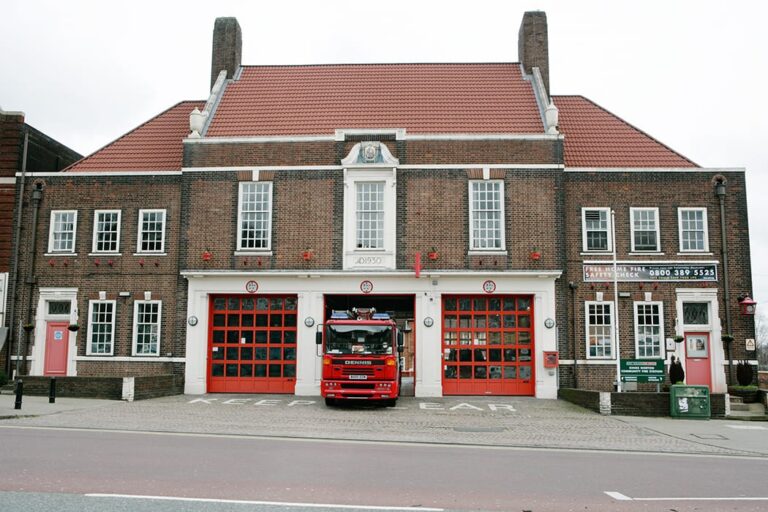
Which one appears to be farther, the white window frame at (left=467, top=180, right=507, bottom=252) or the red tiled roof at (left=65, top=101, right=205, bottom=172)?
the red tiled roof at (left=65, top=101, right=205, bottom=172)

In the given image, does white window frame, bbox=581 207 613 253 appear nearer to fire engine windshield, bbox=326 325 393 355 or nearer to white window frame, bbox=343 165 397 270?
white window frame, bbox=343 165 397 270

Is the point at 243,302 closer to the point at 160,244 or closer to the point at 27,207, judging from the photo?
the point at 160,244

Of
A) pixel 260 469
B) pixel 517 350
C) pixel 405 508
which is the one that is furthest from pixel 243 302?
pixel 405 508

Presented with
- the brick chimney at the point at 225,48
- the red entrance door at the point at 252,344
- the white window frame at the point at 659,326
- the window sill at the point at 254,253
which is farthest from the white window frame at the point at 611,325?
the brick chimney at the point at 225,48

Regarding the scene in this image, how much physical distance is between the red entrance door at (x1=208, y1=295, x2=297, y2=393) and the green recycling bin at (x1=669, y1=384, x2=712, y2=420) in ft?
40.4

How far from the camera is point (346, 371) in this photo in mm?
19984

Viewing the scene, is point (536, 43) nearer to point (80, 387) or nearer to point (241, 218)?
point (241, 218)

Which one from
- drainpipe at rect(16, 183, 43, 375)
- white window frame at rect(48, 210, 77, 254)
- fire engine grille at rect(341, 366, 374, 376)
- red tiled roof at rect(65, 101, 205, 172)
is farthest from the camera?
red tiled roof at rect(65, 101, 205, 172)

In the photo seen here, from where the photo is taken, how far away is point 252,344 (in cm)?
2522

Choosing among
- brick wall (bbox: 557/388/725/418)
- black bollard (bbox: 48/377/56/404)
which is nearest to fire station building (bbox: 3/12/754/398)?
brick wall (bbox: 557/388/725/418)

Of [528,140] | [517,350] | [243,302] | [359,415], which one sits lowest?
[359,415]

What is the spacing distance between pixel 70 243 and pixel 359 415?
14108 mm

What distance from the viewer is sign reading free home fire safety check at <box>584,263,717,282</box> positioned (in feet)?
82.2

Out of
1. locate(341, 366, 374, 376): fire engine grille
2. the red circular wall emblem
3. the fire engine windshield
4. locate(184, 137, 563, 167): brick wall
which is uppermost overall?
locate(184, 137, 563, 167): brick wall
